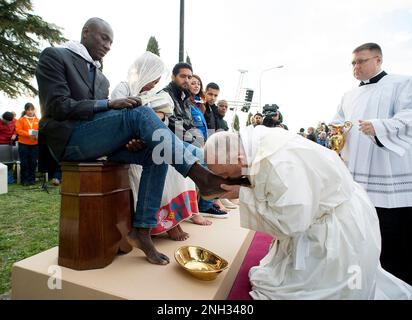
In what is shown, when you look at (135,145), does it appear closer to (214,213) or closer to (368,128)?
(214,213)

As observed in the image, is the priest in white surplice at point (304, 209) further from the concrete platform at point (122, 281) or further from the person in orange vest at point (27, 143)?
the person in orange vest at point (27, 143)

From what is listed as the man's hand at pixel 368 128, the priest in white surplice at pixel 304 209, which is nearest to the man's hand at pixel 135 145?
the priest in white surplice at pixel 304 209

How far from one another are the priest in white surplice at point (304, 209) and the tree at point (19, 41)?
12720 mm

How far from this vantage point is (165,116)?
2.75m

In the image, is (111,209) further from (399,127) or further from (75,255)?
(399,127)

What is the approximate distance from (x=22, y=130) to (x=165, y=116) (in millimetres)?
5826

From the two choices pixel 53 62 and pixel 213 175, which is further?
pixel 53 62

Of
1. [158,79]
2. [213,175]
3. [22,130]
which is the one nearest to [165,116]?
[158,79]

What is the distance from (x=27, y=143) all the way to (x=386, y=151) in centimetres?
729

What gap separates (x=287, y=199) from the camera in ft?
5.00

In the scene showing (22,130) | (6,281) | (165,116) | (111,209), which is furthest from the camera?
(22,130)

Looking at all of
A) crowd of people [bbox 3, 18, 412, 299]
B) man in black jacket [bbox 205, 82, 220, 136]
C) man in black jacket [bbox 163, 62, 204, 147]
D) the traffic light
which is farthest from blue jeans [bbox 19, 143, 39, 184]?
the traffic light

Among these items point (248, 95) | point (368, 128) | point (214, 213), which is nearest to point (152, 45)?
point (214, 213)

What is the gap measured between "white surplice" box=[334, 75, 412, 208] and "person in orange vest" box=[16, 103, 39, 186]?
262 inches
